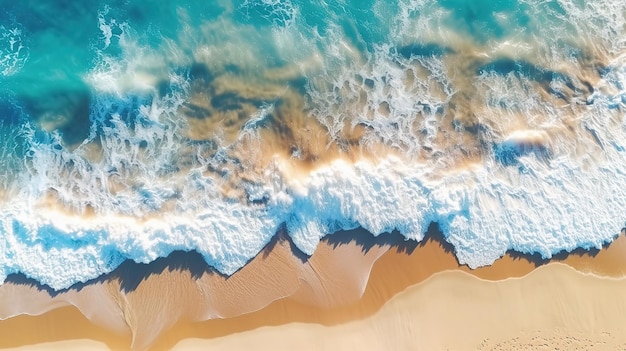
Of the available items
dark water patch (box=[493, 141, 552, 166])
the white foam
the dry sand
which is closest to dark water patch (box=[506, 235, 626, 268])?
the dry sand

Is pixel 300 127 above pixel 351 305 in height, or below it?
above

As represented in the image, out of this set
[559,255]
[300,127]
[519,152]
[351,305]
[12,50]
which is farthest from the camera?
[12,50]

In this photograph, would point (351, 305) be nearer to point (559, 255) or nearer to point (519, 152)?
point (559, 255)

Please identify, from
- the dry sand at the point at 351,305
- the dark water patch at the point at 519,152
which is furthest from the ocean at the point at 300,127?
the dry sand at the point at 351,305

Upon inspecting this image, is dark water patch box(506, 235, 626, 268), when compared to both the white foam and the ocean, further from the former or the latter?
the white foam

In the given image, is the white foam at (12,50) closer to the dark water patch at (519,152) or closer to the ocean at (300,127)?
the ocean at (300,127)

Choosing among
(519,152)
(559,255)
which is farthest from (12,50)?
(559,255)
